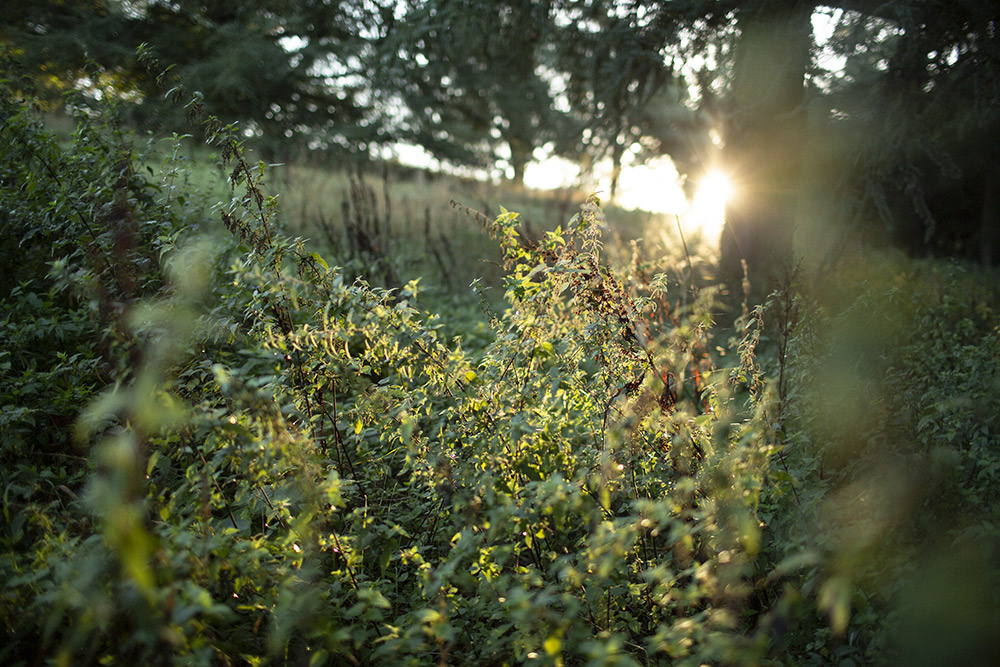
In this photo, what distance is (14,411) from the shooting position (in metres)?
2.35

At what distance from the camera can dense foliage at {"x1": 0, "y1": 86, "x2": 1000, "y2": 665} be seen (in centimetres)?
157

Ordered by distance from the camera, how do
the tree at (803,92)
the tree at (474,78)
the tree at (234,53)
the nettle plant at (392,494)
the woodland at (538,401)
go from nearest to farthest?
the nettle plant at (392,494) → the woodland at (538,401) → the tree at (803,92) → the tree at (474,78) → the tree at (234,53)

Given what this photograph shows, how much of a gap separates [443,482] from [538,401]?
620 mm

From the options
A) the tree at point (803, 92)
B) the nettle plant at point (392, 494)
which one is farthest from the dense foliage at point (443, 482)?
the tree at point (803, 92)

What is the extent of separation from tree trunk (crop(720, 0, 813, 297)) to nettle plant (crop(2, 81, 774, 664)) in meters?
3.43

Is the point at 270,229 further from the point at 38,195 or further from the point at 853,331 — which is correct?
the point at 853,331

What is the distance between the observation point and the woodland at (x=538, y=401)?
169 centimetres

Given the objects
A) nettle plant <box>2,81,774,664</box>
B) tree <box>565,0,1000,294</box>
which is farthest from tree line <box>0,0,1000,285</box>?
nettle plant <box>2,81,774,664</box>

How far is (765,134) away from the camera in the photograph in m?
5.93

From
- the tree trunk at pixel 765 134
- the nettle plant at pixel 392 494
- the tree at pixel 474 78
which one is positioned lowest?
the nettle plant at pixel 392 494

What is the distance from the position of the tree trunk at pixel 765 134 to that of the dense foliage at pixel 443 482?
2832 millimetres

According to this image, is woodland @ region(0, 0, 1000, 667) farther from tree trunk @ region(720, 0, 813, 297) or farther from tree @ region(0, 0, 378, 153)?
tree @ region(0, 0, 378, 153)

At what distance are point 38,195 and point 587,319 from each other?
3.49 m

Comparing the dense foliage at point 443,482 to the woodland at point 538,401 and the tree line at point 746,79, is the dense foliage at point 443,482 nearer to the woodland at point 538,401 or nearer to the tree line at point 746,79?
the woodland at point 538,401
